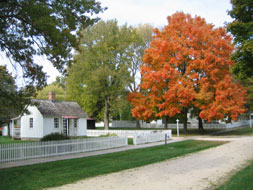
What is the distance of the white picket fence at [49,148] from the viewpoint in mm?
13844

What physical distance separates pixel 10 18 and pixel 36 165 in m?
6.91

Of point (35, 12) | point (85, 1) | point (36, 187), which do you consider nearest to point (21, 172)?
point (36, 187)

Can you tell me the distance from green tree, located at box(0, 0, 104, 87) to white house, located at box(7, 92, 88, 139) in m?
13.4

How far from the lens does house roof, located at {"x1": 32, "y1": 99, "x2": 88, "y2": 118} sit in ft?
92.6

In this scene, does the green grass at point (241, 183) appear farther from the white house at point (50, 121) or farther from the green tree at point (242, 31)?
the white house at point (50, 121)

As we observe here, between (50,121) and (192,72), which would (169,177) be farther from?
(192,72)

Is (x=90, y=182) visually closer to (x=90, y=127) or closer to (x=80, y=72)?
(x=80, y=72)

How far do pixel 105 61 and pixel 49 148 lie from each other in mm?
24040

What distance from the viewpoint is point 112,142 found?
19.6 metres

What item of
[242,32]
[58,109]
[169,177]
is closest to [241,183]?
[169,177]

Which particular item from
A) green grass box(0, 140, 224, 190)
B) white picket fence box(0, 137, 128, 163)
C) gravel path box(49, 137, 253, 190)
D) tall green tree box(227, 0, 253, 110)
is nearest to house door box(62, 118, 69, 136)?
white picket fence box(0, 137, 128, 163)

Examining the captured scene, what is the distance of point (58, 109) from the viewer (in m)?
30.0

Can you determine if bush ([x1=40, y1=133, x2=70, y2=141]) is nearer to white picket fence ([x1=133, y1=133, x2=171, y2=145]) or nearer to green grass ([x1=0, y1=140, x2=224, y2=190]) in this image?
green grass ([x1=0, y1=140, x2=224, y2=190])

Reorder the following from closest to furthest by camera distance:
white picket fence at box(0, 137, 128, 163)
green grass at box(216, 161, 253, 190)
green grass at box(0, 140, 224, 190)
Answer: green grass at box(216, 161, 253, 190), green grass at box(0, 140, 224, 190), white picket fence at box(0, 137, 128, 163)
